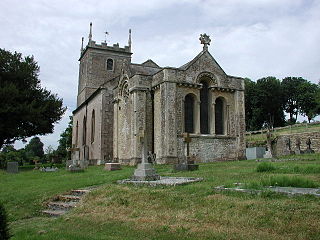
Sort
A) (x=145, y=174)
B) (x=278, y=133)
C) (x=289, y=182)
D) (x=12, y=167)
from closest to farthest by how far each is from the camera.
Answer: (x=289, y=182) → (x=145, y=174) → (x=12, y=167) → (x=278, y=133)

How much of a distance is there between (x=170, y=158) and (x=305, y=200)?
49.8 ft

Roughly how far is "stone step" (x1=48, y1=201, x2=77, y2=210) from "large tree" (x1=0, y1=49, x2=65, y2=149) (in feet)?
66.4

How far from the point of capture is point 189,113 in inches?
938

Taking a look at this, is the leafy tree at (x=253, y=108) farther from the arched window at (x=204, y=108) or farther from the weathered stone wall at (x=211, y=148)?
the arched window at (x=204, y=108)

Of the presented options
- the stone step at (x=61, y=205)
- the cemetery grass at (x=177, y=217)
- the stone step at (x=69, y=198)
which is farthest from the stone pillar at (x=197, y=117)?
the stone step at (x=61, y=205)

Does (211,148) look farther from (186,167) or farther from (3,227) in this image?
(3,227)

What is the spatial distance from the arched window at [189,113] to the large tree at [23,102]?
1422 centimetres

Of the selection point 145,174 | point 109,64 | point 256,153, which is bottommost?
point 145,174

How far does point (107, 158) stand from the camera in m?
29.3

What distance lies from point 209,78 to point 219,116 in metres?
3.05

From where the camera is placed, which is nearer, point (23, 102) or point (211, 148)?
point (211, 148)

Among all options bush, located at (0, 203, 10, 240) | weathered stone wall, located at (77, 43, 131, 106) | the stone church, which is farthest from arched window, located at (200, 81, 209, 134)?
bush, located at (0, 203, 10, 240)

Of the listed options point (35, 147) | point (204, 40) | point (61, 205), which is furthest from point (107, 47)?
point (35, 147)

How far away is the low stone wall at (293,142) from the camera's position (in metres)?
27.3
